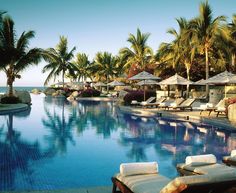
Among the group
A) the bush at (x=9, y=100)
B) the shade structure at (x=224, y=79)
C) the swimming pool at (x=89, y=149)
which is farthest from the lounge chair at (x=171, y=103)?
the bush at (x=9, y=100)

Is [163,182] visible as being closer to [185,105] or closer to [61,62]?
[185,105]

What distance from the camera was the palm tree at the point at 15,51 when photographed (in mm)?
23125

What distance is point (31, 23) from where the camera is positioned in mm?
24922

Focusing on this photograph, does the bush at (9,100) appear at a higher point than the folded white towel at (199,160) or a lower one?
higher

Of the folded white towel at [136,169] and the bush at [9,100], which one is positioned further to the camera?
the bush at [9,100]

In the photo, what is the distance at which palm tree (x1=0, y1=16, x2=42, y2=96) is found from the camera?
75.9ft

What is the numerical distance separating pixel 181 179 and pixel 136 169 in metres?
1.41

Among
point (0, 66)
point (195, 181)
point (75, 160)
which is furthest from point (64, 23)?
point (195, 181)

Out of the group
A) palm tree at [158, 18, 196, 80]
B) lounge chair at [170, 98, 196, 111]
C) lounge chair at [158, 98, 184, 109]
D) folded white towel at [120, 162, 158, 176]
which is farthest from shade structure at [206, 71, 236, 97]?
folded white towel at [120, 162, 158, 176]

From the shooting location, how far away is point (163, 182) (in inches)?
156

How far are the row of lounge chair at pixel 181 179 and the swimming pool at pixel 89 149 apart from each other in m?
1.72

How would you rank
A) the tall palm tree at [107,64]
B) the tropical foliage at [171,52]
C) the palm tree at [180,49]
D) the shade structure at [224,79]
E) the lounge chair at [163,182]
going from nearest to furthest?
the lounge chair at [163,182] < the shade structure at [224,79] < the tropical foliage at [171,52] < the palm tree at [180,49] < the tall palm tree at [107,64]

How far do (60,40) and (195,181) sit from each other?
148 ft

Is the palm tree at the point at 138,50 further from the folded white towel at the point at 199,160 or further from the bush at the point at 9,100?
the folded white towel at the point at 199,160
